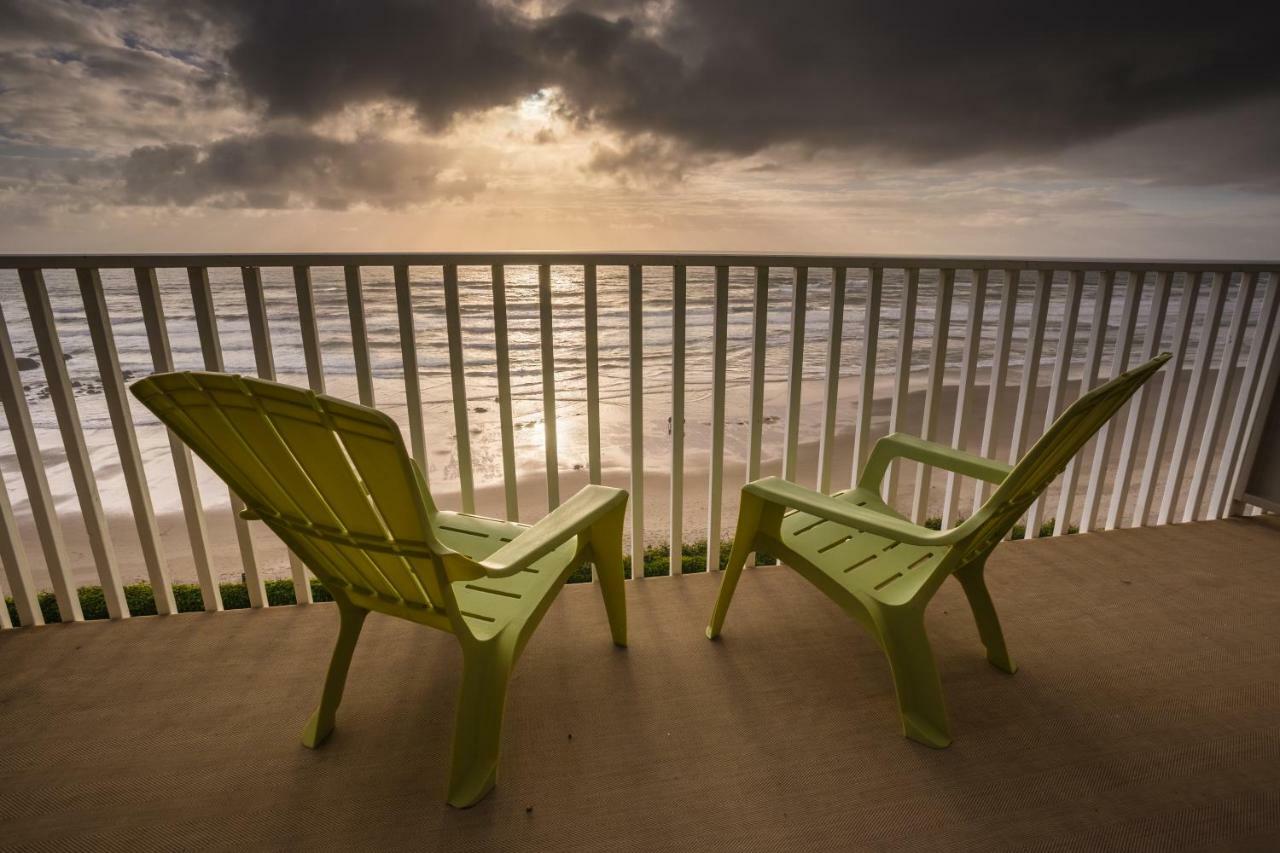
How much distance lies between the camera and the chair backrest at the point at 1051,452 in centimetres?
118

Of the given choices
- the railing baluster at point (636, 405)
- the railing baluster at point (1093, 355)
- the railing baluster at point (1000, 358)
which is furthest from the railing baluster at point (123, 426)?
the railing baluster at point (1093, 355)

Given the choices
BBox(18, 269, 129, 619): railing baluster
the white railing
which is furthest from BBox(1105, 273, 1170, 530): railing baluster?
BBox(18, 269, 129, 619): railing baluster

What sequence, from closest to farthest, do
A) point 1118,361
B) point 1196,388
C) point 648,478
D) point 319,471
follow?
point 319,471 → point 1118,361 → point 1196,388 → point 648,478

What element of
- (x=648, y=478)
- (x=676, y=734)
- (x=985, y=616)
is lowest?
(x=648, y=478)

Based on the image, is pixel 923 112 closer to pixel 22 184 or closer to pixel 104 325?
pixel 104 325

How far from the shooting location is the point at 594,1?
12.2 feet

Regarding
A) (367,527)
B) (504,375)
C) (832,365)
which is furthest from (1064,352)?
(367,527)

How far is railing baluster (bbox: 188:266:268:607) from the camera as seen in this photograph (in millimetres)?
1677

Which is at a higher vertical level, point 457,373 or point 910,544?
point 457,373

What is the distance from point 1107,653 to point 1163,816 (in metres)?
0.67

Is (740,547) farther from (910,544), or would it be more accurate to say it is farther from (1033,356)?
(1033,356)

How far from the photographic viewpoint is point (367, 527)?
1085mm

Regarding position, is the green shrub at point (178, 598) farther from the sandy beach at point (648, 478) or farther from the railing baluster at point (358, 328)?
the railing baluster at point (358, 328)

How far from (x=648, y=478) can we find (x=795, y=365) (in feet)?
7.11
